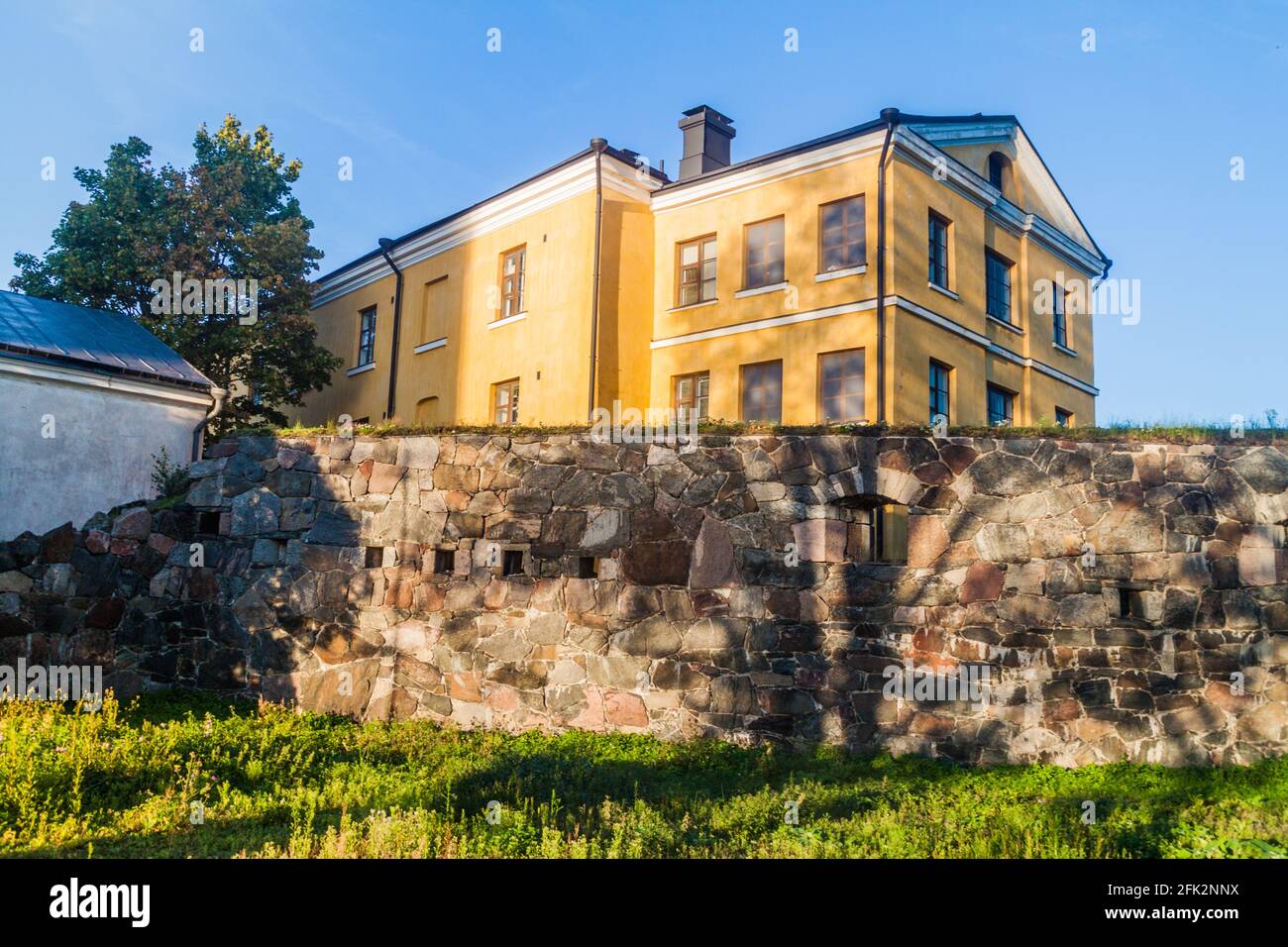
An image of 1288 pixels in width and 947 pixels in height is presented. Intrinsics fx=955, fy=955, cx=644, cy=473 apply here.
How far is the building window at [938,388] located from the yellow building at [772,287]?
5 cm

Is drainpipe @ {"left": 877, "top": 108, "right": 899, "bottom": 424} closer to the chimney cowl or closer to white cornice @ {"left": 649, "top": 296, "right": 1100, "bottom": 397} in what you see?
white cornice @ {"left": 649, "top": 296, "right": 1100, "bottom": 397}

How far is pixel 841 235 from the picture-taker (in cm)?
1805

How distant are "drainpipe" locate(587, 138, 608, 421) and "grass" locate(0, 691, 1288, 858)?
937cm

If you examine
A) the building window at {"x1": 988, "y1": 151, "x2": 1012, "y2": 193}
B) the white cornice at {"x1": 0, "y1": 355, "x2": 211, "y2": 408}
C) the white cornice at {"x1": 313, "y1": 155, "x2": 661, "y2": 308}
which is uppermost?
the building window at {"x1": 988, "y1": 151, "x2": 1012, "y2": 193}

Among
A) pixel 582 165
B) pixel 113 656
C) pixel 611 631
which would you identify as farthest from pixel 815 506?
pixel 582 165

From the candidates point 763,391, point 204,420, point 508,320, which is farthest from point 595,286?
point 204,420

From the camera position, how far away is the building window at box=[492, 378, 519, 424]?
2075 cm

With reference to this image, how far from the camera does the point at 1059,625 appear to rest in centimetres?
988

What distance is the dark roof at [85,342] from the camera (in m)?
14.8

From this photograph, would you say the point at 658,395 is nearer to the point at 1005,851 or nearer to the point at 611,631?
the point at 611,631

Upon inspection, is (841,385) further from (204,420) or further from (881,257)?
(204,420)

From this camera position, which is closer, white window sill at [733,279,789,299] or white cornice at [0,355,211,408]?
white cornice at [0,355,211,408]

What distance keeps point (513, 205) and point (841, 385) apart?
859 cm

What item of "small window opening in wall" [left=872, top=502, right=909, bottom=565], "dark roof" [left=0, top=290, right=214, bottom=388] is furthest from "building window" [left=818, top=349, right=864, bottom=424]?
"dark roof" [left=0, top=290, right=214, bottom=388]
